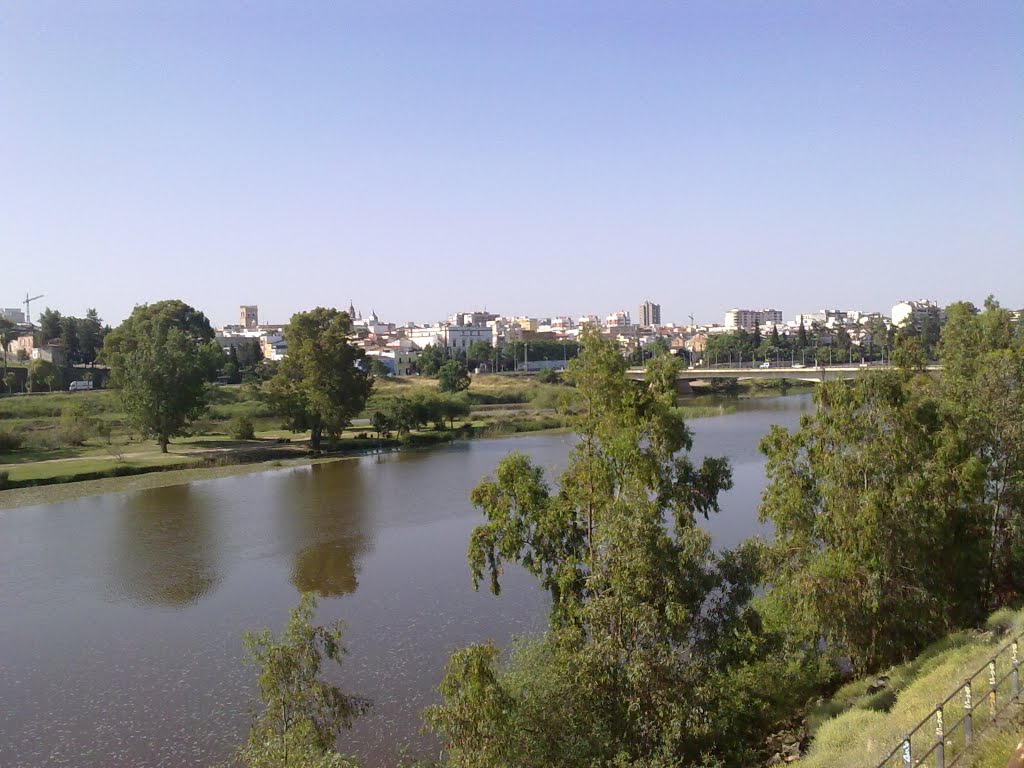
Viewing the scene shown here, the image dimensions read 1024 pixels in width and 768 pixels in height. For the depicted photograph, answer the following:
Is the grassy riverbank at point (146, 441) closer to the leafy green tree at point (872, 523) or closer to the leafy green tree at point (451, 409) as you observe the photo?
the leafy green tree at point (451, 409)

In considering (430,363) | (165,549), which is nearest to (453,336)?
(430,363)

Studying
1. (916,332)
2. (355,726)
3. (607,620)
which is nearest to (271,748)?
(607,620)

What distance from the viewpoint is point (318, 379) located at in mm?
41469

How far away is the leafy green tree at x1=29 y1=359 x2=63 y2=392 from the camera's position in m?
57.9

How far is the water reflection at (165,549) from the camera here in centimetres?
1991

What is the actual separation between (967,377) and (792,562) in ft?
26.3

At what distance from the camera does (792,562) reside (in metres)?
12.9

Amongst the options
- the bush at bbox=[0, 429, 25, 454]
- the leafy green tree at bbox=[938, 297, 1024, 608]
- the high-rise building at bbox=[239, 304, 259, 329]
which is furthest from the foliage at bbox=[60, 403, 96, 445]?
the high-rise building at bbox=[239, 304, 259, 329]

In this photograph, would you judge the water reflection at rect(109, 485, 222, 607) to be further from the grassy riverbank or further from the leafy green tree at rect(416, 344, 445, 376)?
the leafy green tree at rect(416, 344, 445, 376)

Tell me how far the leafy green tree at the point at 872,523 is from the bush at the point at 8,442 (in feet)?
115

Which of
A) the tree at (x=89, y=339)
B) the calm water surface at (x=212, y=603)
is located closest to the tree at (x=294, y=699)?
the calm water surface at (x=212, y=603)

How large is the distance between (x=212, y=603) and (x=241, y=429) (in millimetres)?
26019

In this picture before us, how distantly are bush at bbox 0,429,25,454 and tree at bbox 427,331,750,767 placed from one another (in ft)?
110

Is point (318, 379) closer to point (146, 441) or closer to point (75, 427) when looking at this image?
point (146, 441)
